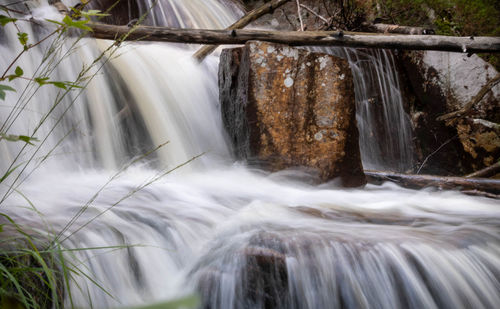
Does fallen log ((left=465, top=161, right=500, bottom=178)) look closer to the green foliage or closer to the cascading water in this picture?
the cascading water

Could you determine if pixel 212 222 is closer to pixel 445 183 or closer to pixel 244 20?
pixel 445 183

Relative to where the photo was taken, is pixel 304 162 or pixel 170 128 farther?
pixel 170 128

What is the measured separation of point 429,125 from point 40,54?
4573 mm

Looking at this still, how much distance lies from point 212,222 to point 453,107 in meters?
4.43

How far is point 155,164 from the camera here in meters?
4.17

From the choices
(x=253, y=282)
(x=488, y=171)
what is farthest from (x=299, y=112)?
(x=253, y=282)

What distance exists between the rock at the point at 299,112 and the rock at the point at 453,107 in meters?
2.29

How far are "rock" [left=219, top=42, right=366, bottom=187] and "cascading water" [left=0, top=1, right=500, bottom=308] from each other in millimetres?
181

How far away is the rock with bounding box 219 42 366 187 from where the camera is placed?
388 centimetres

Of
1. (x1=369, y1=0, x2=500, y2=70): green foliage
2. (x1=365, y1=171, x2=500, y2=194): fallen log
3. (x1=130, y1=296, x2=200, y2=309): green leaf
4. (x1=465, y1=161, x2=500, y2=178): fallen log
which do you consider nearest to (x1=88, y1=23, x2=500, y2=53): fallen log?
(x1=465, y1=161, x2=500, y2=178): fallen log

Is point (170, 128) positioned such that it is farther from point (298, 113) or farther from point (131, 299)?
point (131, 299)

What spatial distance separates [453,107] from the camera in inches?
231

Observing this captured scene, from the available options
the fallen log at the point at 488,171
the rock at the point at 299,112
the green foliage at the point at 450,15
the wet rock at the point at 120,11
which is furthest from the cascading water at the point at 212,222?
the green foliage at the point at 450,15

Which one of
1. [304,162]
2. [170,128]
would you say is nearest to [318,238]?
[304,162]
